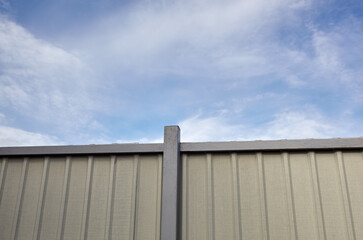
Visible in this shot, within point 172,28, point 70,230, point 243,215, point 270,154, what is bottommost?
point 70,230

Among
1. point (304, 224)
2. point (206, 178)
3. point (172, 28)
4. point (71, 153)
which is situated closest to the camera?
point (304, 224)

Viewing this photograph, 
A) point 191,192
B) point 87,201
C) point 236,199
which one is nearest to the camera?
point 236,199

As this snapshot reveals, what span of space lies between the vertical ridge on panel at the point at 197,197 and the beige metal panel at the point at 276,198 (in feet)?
2.12

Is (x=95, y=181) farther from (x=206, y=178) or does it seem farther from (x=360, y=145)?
(x=360, y=145)

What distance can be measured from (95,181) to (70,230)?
585 millimetres

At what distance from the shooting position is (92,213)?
9.02ft

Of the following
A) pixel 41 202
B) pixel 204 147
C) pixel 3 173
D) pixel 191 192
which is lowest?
pixel 41 202

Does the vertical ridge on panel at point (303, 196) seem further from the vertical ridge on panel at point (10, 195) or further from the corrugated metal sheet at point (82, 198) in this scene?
the vertical ridge on panel at point (10, 195)

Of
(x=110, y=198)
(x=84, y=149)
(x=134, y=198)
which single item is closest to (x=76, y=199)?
(x=110, y=198)

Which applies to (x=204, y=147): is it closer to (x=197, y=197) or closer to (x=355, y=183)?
(x=197, y=197)

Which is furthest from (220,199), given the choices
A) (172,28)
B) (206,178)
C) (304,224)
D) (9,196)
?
(172,28)

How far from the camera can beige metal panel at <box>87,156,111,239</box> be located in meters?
2.70

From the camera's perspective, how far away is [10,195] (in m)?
2.99

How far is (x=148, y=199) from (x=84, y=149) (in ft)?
3.16
